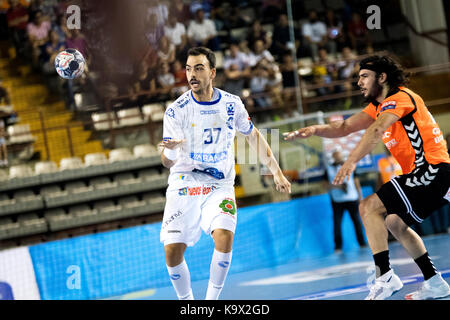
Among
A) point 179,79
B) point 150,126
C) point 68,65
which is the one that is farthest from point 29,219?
point 68,65

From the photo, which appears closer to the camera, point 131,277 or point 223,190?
point 223,190

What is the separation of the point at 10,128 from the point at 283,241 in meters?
6.01

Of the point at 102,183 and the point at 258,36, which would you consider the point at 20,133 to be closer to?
the point at 102,183

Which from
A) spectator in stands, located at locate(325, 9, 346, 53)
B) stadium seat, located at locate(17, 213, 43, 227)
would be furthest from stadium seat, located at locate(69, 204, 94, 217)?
spectator in stands, located at locate(325, 9, 346, 53)

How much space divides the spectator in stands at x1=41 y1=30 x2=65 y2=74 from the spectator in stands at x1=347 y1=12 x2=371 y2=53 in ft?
21.7

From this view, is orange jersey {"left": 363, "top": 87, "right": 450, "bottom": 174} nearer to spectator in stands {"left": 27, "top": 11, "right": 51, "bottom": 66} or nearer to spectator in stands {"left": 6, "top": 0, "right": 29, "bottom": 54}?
spectator in stands {"left": 27, "top": 11, "right": 51, "bottom": 66}

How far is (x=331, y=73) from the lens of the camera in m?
13.3

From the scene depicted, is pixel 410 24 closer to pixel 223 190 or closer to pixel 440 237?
pixel 440 237

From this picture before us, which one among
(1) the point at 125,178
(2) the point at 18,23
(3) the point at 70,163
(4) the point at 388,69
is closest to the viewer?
(4) the point at 388,69

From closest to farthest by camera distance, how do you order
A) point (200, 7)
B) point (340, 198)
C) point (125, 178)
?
1. point (340, 198)
2. point (125, 178)
3. point (200, 7)

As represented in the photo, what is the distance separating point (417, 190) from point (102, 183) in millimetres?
8077

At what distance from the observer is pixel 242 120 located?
18.9 ft

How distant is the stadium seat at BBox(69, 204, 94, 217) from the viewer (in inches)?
464

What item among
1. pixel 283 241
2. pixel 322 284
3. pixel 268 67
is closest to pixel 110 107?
pixel 268 67
